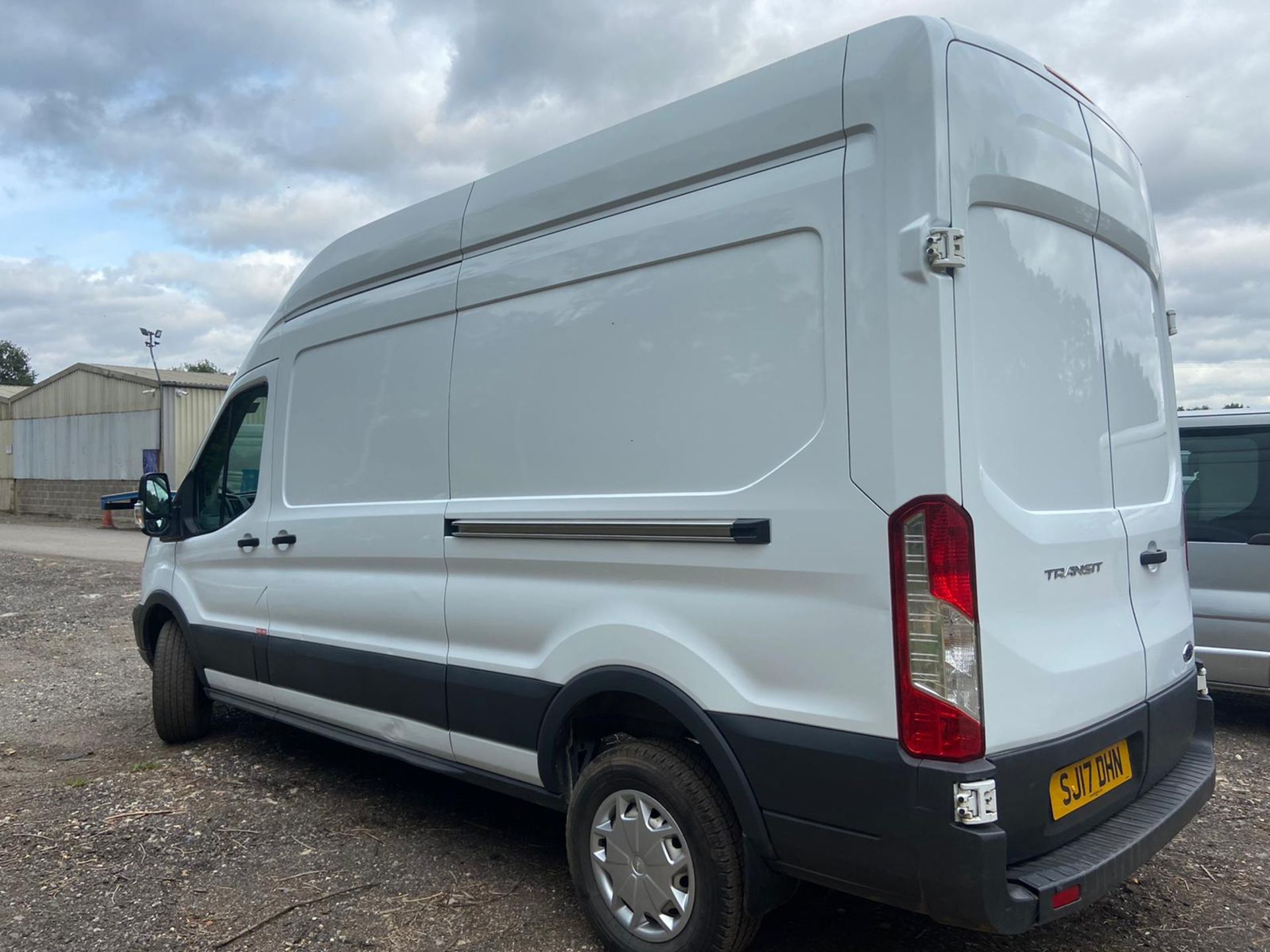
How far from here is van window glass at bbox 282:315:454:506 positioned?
3.80 metres

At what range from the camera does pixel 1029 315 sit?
2666 millimetres

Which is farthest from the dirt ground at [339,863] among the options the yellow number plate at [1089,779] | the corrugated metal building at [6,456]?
the corrugated metal building at [6,456]

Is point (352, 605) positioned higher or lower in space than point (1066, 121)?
lower

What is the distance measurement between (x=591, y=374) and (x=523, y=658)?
99 centimetres

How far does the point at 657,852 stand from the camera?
9.45ft

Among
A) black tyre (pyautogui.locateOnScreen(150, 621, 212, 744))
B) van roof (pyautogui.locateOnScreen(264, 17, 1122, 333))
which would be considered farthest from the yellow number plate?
black tyre (pyautogui.locateOnScreen(150, 621, 212, 744))

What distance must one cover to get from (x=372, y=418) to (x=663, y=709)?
1917 mm

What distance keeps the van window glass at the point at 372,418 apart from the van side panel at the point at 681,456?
0.19m

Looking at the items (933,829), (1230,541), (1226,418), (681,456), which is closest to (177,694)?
(681,456)

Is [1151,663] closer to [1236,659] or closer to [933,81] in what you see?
[933,81]

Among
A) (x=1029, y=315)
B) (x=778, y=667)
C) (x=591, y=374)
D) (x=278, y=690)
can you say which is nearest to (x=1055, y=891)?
(x=778, y=667)

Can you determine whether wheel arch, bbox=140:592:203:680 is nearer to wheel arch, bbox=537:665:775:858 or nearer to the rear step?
wheel arch, bbox=537:665:775:858

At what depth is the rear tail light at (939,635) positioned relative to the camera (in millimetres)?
2342

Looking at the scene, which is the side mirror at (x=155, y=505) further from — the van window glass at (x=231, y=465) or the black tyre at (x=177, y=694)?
the black tyre at (x=177, y=694)
